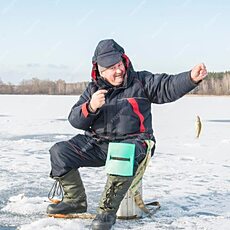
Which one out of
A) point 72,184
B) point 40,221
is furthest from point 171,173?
point 40,221

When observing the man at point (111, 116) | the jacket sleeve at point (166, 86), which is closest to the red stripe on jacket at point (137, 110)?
the man at point (111, 116)

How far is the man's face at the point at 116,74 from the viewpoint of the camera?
325 cm

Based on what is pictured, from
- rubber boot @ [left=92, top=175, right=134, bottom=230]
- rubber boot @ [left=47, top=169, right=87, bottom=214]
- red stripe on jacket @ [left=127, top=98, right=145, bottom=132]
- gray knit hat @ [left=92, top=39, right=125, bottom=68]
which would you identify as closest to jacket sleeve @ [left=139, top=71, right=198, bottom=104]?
red stripe on jacket @ [left=127, top=98, right=145, bottom=132]

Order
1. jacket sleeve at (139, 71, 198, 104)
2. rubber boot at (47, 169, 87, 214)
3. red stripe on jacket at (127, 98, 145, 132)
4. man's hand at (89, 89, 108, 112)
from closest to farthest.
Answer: man's hand at (89, 89, 108, 112), jacket sleeve at (139, 71, 198, 104), red stripe on jacket at (127, 98, 145, 132), rubber boot at (47, 169, 87, 214)

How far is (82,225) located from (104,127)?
2.36 ft

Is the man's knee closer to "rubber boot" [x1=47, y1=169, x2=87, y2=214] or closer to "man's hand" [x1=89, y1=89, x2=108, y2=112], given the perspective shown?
"rubber boot" [x1=47, y1=169, x2=87, y2=214]

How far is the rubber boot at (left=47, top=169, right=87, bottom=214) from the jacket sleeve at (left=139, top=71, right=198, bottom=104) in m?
0.84

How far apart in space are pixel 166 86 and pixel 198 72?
0.95 feet

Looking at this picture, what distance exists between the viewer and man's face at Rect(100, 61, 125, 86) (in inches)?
128

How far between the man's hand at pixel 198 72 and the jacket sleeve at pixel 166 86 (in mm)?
38

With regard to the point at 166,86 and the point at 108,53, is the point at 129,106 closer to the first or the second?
the point at 166,86

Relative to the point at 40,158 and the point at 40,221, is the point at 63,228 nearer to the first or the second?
the point at 40,221

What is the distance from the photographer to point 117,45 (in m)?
3.35

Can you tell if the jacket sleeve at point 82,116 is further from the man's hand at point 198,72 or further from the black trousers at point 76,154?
the man's hand at point 198,72
